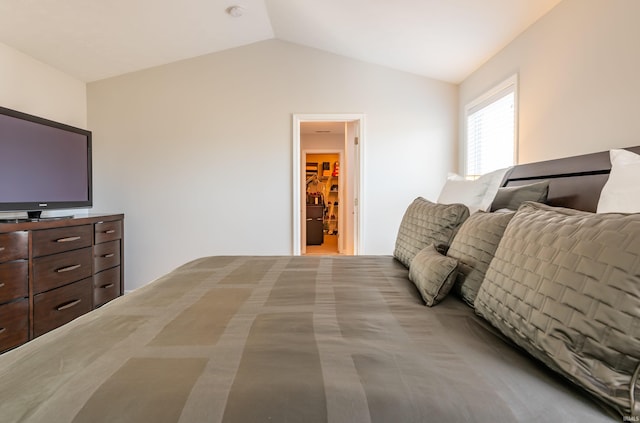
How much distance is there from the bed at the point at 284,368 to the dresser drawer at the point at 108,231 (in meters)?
2.28

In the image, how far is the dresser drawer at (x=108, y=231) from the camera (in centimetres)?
304

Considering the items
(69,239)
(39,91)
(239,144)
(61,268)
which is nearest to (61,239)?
(69,239)

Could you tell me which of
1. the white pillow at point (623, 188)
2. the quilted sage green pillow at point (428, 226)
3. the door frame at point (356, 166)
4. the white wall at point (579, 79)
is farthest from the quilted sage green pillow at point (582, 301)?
the door frame at point (356, 166)

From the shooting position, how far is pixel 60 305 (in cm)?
257

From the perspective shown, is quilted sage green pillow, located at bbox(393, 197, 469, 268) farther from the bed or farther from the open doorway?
the open doorway

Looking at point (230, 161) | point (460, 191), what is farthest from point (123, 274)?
point (460, 191)

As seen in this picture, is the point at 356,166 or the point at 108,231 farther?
the point at 356,166

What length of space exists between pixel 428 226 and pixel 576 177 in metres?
0.75

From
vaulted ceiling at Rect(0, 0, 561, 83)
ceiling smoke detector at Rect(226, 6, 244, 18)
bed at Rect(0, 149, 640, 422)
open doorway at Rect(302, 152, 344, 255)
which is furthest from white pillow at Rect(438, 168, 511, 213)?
open doorway at Rect(302, 152, 344, 255)

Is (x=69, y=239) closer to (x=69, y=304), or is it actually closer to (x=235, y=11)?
(x=69, y=304)

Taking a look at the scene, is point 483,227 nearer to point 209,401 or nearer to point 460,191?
point 460,191

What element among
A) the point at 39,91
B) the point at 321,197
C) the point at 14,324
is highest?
the point at 39,91

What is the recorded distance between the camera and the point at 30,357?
2.48ft

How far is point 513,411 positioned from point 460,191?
5.18ft
